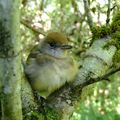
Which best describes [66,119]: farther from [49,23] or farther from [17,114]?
[49,23]

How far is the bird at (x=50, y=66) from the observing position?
2.05m

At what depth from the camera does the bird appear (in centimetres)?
205

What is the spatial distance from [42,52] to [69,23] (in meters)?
3.30

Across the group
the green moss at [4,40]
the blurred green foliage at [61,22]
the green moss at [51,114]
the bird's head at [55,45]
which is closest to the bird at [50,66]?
the bird's head at [55,45]

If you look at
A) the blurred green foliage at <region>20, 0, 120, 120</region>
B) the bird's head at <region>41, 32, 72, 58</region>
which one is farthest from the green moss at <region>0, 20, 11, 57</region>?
the blurred green foliage at <region>20, 0, 120, 120</region>

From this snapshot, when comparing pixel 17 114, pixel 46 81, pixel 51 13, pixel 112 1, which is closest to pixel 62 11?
pixel 51 13

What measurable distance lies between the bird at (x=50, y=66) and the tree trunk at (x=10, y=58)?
0.45 metres

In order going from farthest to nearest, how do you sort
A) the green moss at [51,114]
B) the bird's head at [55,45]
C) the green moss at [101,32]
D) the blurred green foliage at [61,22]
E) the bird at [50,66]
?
the blurred green foliage at [61,22] < the bird's head at [55,45] < the green moss at [101,32] < the bird at [50,66] < the green moss at [51,114]

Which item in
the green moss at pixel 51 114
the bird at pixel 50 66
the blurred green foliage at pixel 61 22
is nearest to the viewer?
the green moss at pixel 51 114

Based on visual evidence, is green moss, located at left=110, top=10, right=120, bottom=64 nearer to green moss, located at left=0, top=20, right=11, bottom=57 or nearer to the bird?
the bird

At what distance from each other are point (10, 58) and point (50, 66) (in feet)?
2.81

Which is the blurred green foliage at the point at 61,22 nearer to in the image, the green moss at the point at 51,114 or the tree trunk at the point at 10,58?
the green moss at the point at 51,114

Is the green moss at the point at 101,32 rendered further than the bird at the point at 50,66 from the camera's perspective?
Yes

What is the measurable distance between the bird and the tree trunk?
451 mm
